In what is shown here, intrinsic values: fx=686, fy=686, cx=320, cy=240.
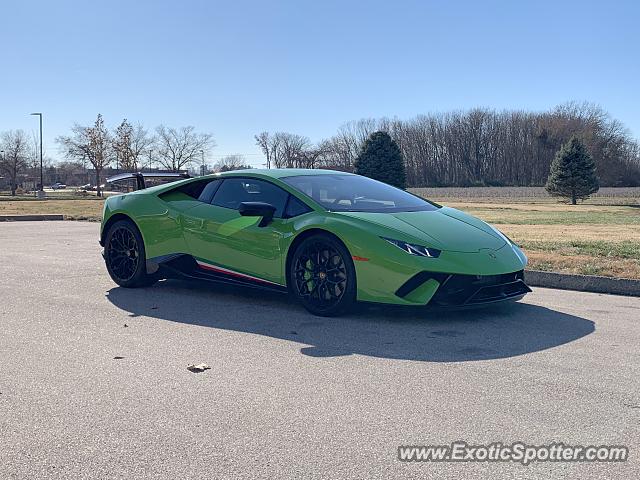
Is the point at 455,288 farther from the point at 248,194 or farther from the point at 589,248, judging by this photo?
Result: the point at 589,248

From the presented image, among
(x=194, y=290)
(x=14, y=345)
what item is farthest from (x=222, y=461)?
(x=194, y=290)

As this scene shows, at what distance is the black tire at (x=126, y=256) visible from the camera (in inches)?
293

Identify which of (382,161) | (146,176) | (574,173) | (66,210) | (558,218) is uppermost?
(382,161)

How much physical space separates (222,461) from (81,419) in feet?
3.17

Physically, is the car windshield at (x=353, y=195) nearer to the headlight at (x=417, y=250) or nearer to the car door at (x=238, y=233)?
the car door at (x=238, y=233)

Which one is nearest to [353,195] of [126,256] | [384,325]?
[384,325]

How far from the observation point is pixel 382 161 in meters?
53.9

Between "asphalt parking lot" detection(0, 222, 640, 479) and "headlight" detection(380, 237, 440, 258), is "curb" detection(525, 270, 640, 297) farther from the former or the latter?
"headlight" detection(380, 237, 440, 258)

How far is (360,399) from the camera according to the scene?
382 centimetres

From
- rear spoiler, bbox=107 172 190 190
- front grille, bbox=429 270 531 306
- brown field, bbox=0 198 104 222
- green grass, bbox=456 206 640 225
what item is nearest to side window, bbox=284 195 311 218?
front grille, bbox=429 270 531 306

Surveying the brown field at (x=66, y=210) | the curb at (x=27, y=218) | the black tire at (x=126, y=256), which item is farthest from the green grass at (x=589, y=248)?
the curb at (x=27, y=218)

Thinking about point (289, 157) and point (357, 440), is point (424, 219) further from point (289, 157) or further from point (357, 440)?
point (289, 157)

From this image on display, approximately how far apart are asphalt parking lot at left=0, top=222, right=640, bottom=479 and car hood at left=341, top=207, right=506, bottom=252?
2.11 feet

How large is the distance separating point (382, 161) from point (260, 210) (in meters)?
48.3
